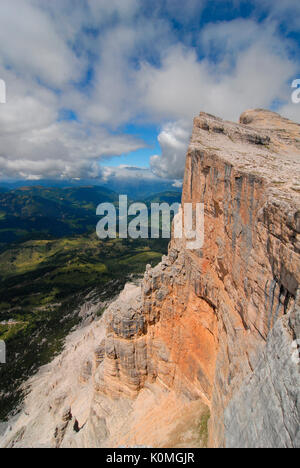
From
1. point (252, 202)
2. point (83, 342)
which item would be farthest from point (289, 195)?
point (83, 342)

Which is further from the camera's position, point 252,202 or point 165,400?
point 165,400

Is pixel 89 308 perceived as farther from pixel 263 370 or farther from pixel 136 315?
pixel 263 370

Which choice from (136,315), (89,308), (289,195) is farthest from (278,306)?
(89,308)

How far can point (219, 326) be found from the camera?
22609mm

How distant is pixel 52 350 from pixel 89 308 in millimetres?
36908

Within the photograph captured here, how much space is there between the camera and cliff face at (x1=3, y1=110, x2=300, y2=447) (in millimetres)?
11406

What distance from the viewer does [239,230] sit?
716 inches

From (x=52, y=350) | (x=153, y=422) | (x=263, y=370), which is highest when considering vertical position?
(x=263, y=370)

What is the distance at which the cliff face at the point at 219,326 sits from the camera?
11.4 meters

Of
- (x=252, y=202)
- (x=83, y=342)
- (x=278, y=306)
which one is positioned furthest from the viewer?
(x=83, y=342)

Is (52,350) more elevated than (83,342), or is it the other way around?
(83,342)
